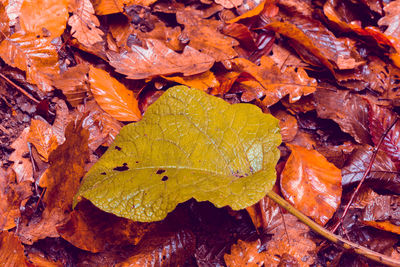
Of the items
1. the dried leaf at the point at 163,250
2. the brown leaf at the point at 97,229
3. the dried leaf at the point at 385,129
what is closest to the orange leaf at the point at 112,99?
the brown leaf at the point at 97,229

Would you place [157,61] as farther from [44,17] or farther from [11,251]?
[11,251]

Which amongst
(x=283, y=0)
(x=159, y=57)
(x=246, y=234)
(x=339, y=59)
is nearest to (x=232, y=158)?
(x=246, y=234)

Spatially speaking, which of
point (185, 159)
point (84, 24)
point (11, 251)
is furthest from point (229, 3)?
point (11, 251)

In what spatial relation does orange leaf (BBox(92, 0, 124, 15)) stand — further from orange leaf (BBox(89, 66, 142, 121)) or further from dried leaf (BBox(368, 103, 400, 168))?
dried leaf (BBox(368, 103, 400, 168))

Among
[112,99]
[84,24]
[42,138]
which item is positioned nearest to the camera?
[42,138]

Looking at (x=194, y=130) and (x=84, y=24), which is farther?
(x=84, y=24)

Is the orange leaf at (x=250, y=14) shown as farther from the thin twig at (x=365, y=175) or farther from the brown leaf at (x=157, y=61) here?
the thin twig at (x=365, y=175)

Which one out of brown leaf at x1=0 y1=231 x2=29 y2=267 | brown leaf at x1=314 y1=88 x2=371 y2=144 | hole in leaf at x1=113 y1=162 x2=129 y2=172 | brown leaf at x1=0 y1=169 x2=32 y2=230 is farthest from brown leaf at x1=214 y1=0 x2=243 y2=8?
brown leaf at x1=0 y1=231 x2=29 y2=267
